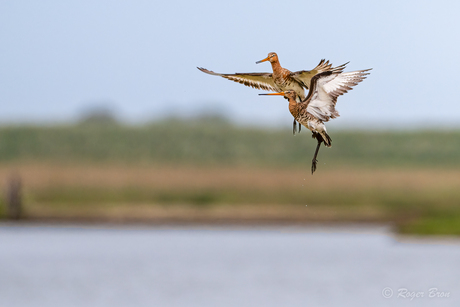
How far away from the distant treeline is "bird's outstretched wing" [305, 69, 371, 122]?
36.3 meters

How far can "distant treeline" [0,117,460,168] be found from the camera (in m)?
39.8

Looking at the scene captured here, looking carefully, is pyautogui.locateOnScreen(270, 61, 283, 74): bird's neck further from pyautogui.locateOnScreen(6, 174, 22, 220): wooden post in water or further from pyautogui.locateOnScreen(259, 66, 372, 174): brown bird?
pyautogui.locateOnScreen(6, 174, 22, 220): wooden post in water

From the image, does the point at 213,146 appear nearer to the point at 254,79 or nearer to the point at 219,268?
the point at 219,268

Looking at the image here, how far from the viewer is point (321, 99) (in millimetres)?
2754

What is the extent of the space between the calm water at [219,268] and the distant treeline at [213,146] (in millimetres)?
4908

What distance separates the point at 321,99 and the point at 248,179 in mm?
36381

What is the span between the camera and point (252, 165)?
134 ft

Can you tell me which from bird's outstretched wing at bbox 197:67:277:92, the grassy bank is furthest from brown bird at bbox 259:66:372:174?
the grassy bank

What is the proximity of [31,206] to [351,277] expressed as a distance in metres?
18.7

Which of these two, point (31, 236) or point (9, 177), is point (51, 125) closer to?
point (9, 177)

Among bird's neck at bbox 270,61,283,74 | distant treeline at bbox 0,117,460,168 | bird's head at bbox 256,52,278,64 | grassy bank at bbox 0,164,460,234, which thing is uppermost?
bird's head at bbox 256,52,278,64

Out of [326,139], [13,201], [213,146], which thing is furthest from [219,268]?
[326,139]
